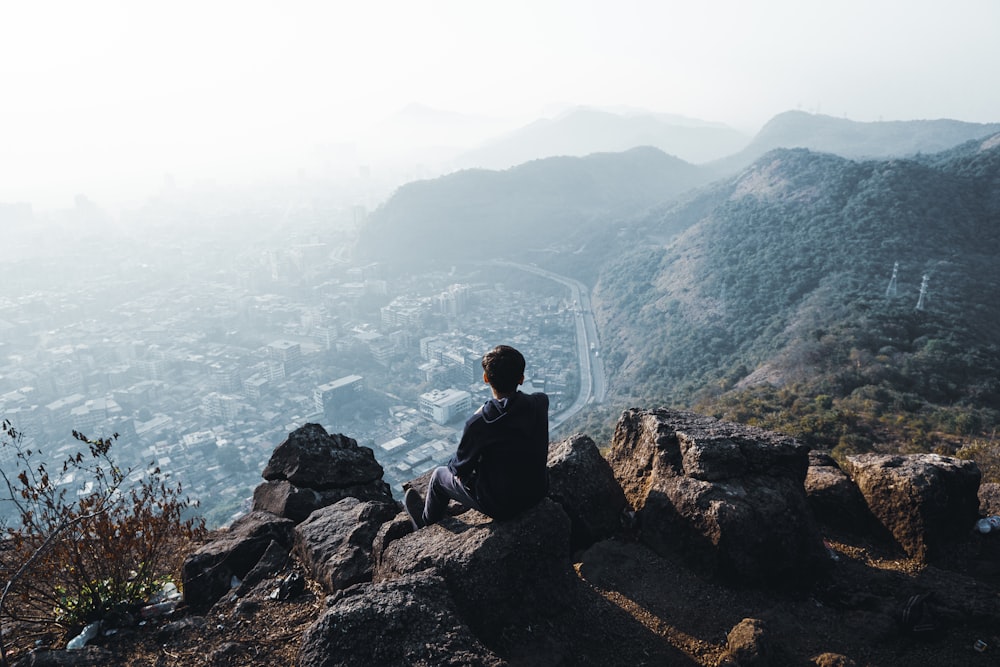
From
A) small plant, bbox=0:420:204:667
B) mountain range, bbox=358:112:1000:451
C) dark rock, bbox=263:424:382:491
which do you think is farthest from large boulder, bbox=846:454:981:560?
small plant, bbox=0:420:204:667

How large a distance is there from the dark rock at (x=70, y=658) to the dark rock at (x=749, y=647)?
3165 mm

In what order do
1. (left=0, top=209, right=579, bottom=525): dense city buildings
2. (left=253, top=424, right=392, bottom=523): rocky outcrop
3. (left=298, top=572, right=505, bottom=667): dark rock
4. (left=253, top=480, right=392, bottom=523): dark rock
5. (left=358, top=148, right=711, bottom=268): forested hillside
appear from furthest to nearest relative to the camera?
1. (left=358, top=148, right=711, bottom=268): forested hillside
2. (left=0, top=209, right=579, bottom=525): dense city buildings
3. (left=253, top=424, right=392, bottom=523): rocky outcrop
4. (left=253, top=480, right=392, bottom=523): dark rock
5. (left=298, top=572, right=505, bottom=667): dark rock

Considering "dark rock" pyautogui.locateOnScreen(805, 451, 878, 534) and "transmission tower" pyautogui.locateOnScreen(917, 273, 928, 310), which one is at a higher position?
"dark rock" pyautogui.locateOnScreen(805, 451, 878, 534)

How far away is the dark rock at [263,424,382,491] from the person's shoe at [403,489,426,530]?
1.67m

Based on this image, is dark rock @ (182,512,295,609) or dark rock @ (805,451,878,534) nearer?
dark rock @ (182,512,295,609)

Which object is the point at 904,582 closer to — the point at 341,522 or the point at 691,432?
the point at 691,432

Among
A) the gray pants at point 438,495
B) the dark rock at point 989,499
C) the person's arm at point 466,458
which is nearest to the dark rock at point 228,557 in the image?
the gray pants at point 438,495

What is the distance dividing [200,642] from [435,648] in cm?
148

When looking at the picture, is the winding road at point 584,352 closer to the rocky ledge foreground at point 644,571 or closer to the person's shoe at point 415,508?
the rocky ledge foreground at point 644,571

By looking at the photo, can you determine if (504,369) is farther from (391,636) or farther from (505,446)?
(391,636)

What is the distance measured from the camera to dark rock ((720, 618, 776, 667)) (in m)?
2.79

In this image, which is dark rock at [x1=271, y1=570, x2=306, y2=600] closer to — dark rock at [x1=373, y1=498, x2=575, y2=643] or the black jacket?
dark rock at [x1=373, y1=498, x2=575, y2=643]

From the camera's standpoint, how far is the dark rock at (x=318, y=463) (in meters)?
4.96

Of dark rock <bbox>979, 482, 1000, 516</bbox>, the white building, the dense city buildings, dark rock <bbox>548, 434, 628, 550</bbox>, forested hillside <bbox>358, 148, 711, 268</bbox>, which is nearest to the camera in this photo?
dark rock <bbox>548, 434, 628, 550</bbox>
